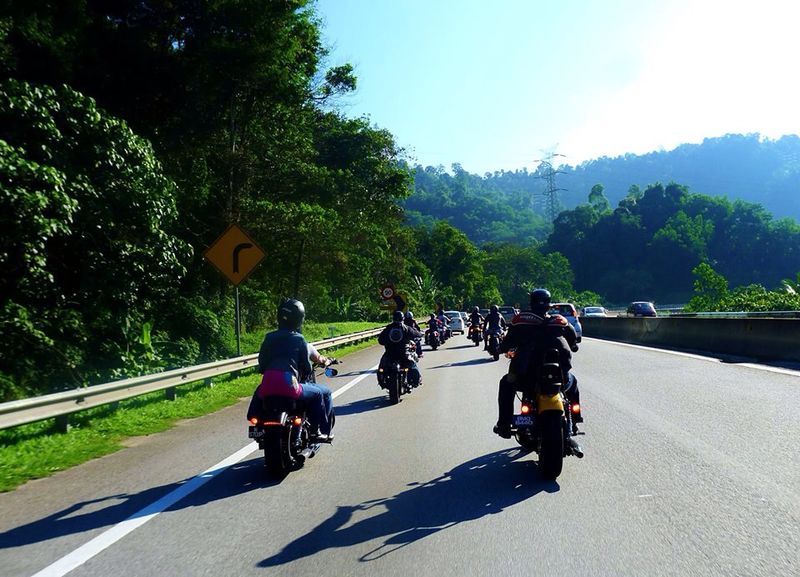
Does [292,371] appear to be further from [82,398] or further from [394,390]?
[394,390]

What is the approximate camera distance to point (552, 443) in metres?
6.28

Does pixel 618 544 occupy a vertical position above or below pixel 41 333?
below

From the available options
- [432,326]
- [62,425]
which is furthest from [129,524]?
[432,326]

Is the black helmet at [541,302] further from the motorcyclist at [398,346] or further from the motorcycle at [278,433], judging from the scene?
the motorcyclist at [398,346]

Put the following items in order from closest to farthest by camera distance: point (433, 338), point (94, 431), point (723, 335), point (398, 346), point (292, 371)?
point (292, 371) < point (94, 431) < point (398, 346) < point (723, 335) < point (433, 338)

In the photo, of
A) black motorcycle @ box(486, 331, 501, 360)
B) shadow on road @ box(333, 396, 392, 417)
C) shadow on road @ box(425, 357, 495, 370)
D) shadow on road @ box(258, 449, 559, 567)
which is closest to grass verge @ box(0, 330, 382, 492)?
shadow on road @ box(333, 396, 392, 417)

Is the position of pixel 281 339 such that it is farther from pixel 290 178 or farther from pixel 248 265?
pixel 290 178

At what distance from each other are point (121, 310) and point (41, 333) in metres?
2.94

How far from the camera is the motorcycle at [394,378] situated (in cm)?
1232

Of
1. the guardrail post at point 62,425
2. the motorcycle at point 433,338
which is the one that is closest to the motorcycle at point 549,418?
the guardrail post at point 62,425

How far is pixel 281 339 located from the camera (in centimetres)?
716

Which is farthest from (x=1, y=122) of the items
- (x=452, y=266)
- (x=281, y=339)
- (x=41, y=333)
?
(x=452, y=266)

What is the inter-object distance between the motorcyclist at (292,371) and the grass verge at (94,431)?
2472 millimetres

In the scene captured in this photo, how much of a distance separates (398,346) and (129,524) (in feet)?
26.7
